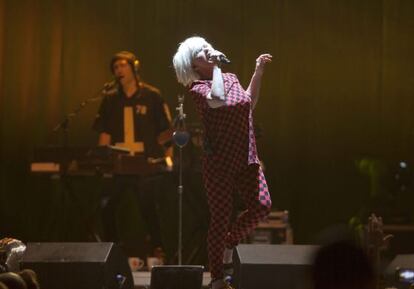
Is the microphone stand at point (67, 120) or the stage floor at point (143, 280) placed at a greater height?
the microphone stand at point (67, 120)

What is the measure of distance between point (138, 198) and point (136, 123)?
762 millimetres

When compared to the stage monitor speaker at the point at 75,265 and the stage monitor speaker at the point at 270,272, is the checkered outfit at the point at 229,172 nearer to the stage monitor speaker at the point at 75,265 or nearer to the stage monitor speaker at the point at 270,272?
the stage monitor speaker at the point at 270,272

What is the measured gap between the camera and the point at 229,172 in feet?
15.9

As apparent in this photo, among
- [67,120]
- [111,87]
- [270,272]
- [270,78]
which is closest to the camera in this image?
[270,272]

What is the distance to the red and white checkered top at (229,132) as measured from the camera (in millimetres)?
4832

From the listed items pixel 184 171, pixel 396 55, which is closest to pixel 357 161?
pixel 396 55

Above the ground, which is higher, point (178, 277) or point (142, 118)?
point (142, 118)

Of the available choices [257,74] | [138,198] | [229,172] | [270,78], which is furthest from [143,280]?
[270,78]

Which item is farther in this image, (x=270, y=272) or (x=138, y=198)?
(x=138, y=198)

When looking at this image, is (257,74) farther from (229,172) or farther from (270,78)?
(270,78)

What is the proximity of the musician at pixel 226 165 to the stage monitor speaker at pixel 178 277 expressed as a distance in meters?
0.21

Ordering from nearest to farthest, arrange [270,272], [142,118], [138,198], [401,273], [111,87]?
[270,272]
[401,273]
[138,198]
[142,118]
[111,87]

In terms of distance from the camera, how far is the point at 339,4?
9.05 meters

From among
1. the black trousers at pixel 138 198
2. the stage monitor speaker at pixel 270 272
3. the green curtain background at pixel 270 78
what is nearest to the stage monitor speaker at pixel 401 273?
the stage monitor speaker at pixel 270 272
